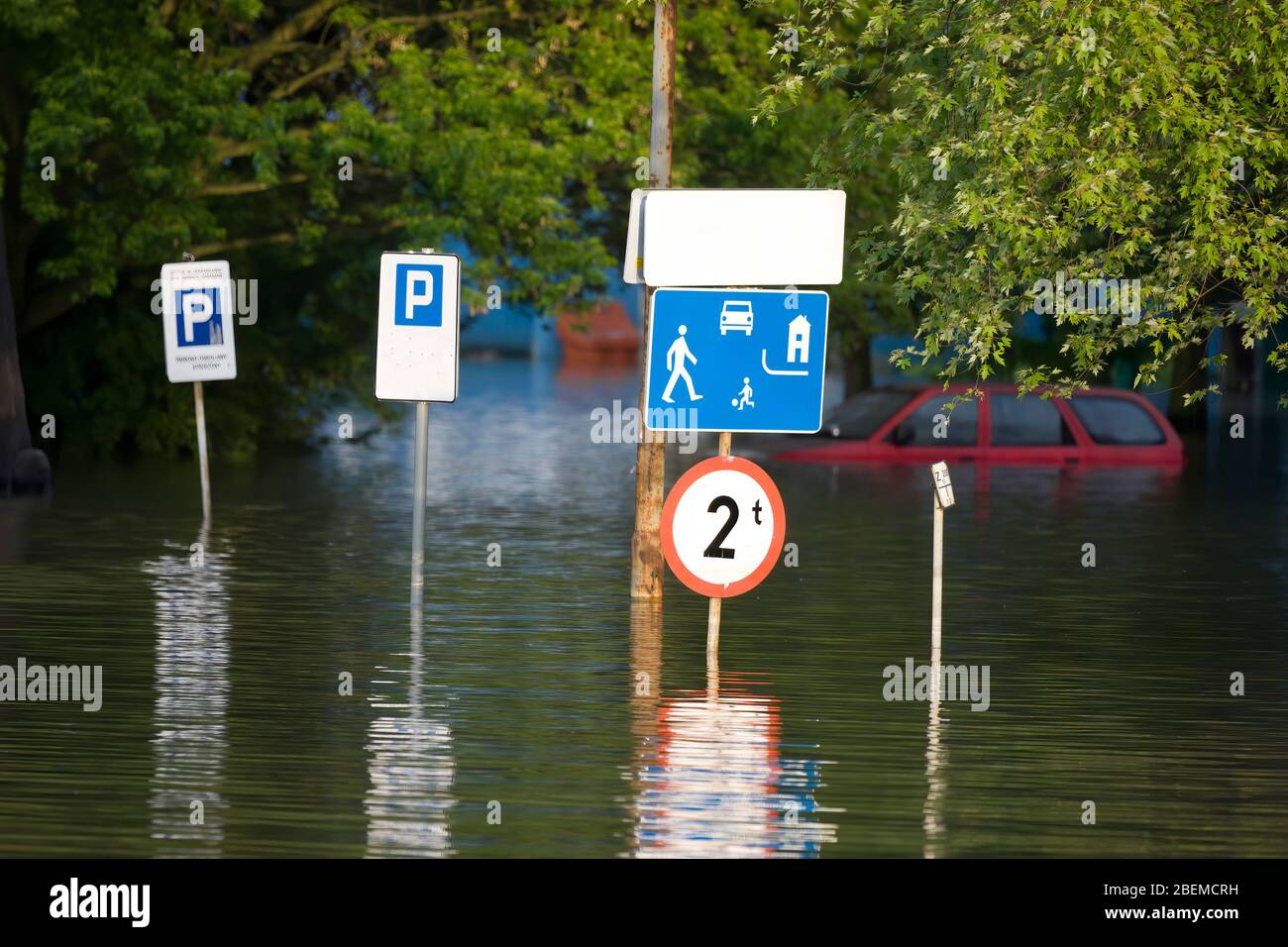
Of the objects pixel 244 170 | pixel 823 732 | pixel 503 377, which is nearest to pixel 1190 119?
A: pixel 823 732

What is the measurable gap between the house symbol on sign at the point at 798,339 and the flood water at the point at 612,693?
1895 millimetres

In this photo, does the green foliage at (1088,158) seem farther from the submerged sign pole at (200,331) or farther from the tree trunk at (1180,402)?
the tree trunk at (1180,402)

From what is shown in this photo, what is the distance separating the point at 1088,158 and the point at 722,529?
302 centimetres

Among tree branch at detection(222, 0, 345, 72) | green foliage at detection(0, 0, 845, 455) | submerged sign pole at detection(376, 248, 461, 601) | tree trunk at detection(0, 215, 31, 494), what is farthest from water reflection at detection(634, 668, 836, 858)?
tree branch at detection(222, 0, 345, 72)

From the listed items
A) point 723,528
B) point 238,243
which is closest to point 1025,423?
point 238,243

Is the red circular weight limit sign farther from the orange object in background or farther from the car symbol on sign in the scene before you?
the orange object in background

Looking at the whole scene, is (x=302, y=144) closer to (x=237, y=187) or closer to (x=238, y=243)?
(x=237, y=187)

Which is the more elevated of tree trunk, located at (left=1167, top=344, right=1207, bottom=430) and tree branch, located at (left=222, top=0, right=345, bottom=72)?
tree branch, located at (left=222, top=0, right=345, bottom=72)

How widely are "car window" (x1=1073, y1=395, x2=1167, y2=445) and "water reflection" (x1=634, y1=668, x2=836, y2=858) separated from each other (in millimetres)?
27943

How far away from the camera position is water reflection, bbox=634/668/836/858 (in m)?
9.68

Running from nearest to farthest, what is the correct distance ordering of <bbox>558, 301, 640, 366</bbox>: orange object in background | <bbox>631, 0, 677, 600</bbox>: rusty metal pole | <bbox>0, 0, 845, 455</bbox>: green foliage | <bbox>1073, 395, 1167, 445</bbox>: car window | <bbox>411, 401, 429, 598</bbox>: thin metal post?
<bbox>631, 0, 677, 600</bbox>: rusty metal pole, <bbox>411, 401, 429, 598</bbox>: thin metal post, <bbox>0, 0, 845, 455</bbox>: green foliage, <bbox>1073, 395, 1167, 445</bbox>: car window, <bbox>558, 301, 640, 366</bbox>: orange object in background

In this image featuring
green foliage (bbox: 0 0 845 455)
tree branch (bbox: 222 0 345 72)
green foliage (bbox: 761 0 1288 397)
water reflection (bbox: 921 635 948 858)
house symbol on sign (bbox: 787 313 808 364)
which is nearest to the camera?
water reflection (bbox: 921 635 948 858)

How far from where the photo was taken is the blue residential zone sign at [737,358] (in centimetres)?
1451

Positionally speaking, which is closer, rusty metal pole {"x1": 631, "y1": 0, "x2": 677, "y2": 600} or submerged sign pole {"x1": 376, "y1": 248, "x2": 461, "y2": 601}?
rusty metal pole {"x1": 631, "y1": 0, "x2": 677, "y2": 600}
